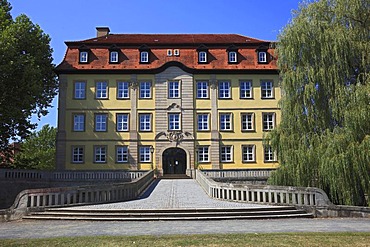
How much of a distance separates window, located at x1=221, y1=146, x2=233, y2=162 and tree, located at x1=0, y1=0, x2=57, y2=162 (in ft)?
51.7

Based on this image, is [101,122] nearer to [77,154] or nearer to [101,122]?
[101,122]

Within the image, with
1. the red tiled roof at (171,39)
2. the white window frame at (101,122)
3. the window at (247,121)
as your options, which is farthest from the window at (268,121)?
the white window frame at (101,122)

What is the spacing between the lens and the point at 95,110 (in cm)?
3484

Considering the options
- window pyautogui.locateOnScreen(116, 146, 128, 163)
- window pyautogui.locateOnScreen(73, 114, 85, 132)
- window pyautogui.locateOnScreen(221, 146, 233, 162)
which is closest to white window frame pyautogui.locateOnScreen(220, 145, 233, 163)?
window pyautogui.locateOnScreen(221, 146, 233, 162)

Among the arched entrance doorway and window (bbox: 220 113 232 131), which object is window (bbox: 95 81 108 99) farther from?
window (bbox: 220 113 232 131)

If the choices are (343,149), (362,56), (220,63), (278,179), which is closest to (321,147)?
(343,149)

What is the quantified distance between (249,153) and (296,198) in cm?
2090

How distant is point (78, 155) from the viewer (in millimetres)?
34031

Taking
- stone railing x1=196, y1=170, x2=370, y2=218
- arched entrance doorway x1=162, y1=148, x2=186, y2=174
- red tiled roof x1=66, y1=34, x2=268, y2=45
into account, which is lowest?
stone railing x1=196, y1=170, x2=370, y2=218

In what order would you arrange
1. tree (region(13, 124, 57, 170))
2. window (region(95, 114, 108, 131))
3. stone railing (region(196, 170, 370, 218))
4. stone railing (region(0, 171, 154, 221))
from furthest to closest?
tree (region(13, 124, 57, 170)) → window (region(95, 114, 108, 131)) → stone railing (region(0, 171, 154, 221)) → stone railing (region(196, 170, 370, 218))

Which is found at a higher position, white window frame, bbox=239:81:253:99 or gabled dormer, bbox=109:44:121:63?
gabled dormer, bbox=109:44:121:63

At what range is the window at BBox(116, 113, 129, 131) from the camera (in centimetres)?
3481

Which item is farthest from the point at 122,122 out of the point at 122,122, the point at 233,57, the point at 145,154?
the point at 233,57

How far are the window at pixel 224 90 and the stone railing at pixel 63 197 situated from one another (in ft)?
62.0
